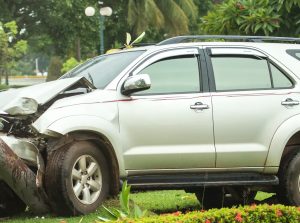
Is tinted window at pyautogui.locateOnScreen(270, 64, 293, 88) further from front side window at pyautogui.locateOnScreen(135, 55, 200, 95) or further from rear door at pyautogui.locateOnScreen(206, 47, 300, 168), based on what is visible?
front side window at pyautogui.locateOnScreen(135, 55, 200, 95)

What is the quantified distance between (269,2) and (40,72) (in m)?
103

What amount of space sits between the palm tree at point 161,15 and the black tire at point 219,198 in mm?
28518

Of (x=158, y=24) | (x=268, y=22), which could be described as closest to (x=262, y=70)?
(x=268, y=22)

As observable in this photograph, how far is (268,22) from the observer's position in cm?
998

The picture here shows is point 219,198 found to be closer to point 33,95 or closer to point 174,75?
point 174,75

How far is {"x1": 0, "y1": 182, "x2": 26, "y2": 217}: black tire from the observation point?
6711 mm

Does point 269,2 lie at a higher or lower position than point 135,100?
higher

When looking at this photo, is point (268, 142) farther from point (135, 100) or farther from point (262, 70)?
point (135, 100)

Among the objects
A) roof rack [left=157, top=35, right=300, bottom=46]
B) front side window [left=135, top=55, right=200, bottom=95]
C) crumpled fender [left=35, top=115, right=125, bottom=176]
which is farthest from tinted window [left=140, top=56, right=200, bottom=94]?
crumpled fender [left=35, top=115, right=125, bottom=176]

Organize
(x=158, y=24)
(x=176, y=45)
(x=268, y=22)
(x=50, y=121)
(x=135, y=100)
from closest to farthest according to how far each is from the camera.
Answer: (x=50, y=121) < (x=135, y=100) < (x=176, y=45) < (x=268, y=22) < (x=158, y=24)

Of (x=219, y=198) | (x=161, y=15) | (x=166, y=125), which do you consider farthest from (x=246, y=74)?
(x=161, y=15)

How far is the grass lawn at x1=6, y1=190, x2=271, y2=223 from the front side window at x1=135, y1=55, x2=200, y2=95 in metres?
1.26

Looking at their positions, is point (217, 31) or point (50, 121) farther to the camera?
point (217, 31)

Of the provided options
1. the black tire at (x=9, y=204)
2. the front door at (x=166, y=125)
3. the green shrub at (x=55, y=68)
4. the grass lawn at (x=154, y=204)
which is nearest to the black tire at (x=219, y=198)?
the grass lawn at (x=154, y=204)
